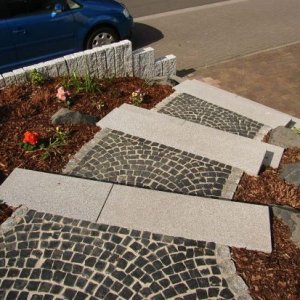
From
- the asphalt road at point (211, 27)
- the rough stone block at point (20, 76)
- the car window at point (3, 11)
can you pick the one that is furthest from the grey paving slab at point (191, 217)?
the asphalt road at point (211, 27)

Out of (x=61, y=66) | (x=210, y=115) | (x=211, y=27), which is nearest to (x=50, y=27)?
(x=61, y=66)

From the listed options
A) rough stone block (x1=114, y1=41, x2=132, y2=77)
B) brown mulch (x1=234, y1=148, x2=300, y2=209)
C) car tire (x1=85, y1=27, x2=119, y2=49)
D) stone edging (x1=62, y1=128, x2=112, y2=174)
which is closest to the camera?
brown mulch (x1=234, y1=148, x2=300, y2=209)

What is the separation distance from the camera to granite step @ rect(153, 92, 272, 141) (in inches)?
266

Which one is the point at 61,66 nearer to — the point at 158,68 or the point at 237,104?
the point at 158,68

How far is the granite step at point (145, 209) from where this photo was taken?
445cm

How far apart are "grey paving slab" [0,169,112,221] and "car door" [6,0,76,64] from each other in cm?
420

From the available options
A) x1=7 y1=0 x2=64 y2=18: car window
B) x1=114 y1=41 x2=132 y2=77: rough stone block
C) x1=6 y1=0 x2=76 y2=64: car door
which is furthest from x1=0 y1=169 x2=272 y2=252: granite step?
x1=7 y1=0 x2=64 y2=18: car window

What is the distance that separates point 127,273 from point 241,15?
1169 centimetres

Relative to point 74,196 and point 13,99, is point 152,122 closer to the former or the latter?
point 74,196

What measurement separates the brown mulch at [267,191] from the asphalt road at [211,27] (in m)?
5.07

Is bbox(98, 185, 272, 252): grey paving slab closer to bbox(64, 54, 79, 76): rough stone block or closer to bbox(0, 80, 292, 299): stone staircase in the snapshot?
bbox(0, 80, 292, 299): stone staircase

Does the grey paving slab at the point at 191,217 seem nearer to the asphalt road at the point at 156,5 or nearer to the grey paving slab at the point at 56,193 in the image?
the grey paving slab at the point at 56,193

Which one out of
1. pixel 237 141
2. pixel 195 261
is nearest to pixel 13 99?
pixel 237 141

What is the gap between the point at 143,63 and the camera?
Answer: 8.16m
